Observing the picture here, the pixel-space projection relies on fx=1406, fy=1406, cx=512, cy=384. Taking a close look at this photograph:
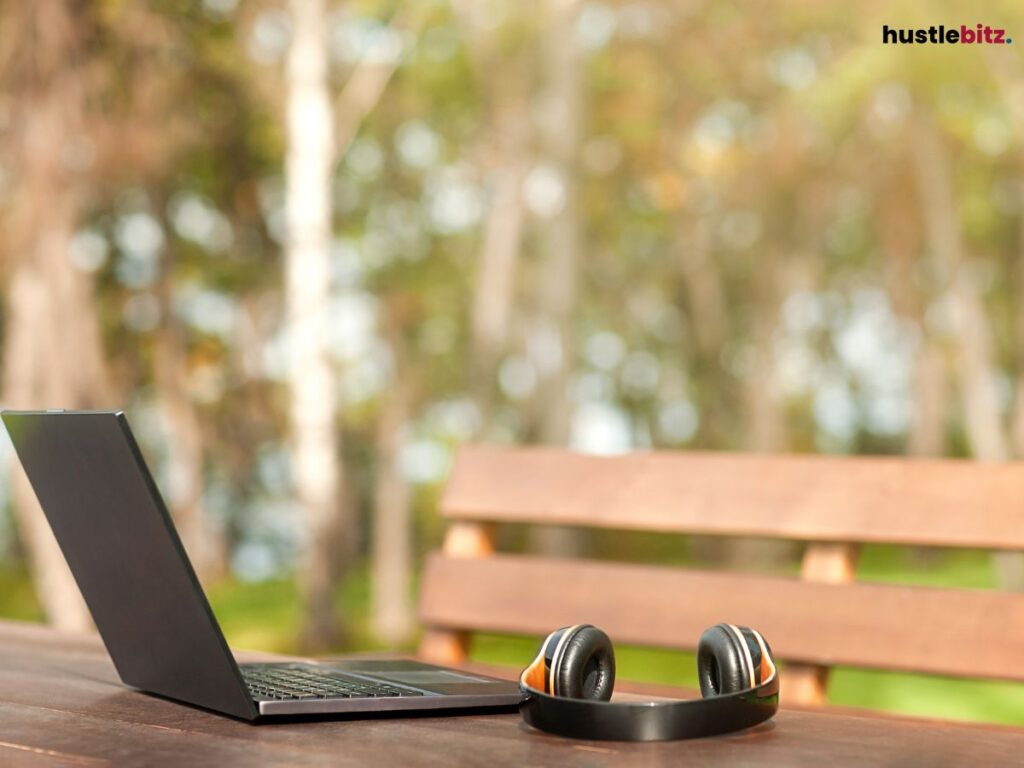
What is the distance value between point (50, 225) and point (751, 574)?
596 centimetres

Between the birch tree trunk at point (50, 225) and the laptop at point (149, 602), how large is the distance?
5711 millimetres

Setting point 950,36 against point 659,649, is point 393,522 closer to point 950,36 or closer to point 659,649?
point 950,36

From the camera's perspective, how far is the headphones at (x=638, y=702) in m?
1.06

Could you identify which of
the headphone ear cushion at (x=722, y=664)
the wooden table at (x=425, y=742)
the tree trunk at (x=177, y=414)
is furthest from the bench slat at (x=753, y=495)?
the tree trunk at (x=177, y=414)

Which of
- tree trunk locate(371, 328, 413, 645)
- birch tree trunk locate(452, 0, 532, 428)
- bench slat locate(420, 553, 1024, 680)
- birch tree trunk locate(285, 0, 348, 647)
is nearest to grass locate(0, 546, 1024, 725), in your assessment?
bench slat locate(420, 553, 1024, 680)

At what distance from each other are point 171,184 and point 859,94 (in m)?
5.92

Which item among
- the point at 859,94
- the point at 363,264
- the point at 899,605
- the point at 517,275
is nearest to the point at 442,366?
the point at 517,275

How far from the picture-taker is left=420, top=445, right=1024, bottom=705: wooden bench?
1940 mm

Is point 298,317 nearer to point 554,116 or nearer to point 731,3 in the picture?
point 554,116

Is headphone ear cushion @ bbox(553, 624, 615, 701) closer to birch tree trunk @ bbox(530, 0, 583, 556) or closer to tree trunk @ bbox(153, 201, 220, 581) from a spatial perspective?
birch tree trunk @ bbox(530, 0, 583, 556)

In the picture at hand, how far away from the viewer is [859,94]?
10297mm

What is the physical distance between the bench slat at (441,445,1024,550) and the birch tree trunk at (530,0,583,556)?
8.17 meters

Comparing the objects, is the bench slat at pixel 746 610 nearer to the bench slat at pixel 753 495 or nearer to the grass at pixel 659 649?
the bench slat at pixel 753 495

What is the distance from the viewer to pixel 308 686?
4.09 feet
